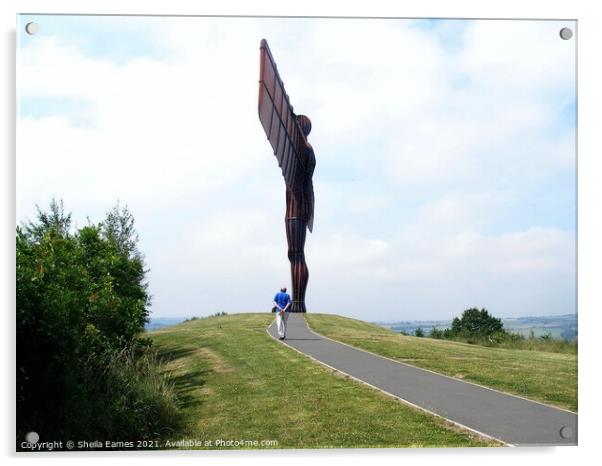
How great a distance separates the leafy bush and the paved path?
362 centimetres

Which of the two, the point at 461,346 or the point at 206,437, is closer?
the point at 206,437

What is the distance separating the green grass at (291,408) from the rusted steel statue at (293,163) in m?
5.37

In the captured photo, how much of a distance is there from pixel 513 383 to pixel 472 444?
2469 millimetres

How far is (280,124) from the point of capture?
1677cm

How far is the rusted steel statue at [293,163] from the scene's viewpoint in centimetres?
1488

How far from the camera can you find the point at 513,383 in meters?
10.8

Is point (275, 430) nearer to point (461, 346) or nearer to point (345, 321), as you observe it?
point (461, 346)

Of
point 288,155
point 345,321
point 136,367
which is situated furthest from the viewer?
point 345,321

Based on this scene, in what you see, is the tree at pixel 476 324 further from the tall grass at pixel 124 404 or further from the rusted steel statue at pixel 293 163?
the rusted steel statue at pixel 293 163

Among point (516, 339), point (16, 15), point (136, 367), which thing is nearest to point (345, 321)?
point (516, 339)

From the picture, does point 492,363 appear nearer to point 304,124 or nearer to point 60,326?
point 60,326

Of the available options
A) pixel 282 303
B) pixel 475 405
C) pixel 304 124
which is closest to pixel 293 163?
pixel 304 124

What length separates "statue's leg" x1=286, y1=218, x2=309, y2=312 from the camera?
68.6ft

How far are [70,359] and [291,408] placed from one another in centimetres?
349
